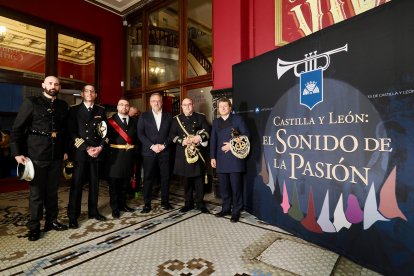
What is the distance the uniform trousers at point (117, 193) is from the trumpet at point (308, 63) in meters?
2.31

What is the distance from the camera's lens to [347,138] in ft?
6.52

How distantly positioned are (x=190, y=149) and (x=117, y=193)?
1.09 meters

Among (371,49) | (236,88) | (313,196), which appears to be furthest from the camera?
(236,88)

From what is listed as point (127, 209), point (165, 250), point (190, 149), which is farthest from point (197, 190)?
point (165, 250)

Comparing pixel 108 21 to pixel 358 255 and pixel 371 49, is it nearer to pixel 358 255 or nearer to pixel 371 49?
pixel 371 49

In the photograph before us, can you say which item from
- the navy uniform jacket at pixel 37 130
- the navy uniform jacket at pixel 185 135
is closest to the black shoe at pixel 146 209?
the navy uniform jacket at pixel 185 135

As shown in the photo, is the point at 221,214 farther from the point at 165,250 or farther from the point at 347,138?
the point at 347,138

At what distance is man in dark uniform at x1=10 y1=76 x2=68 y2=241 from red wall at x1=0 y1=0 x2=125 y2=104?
3392 mm

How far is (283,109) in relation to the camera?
2564 millimetres

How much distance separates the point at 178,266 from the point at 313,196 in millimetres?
1319

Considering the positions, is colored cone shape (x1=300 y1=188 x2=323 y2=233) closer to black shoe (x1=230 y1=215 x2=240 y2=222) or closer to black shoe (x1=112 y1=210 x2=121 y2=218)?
black shoe (x1=230 y1=215 x2=240 y2=222)

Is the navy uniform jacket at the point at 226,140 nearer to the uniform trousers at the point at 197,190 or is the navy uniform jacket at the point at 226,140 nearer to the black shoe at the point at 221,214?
the uniform trousers at the point at 197,190

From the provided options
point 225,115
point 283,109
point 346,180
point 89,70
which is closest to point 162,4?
point 89,70

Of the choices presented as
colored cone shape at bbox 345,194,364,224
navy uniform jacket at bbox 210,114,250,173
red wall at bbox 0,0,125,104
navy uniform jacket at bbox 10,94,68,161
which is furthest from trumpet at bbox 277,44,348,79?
red wall at bbox 0,0,125,104
